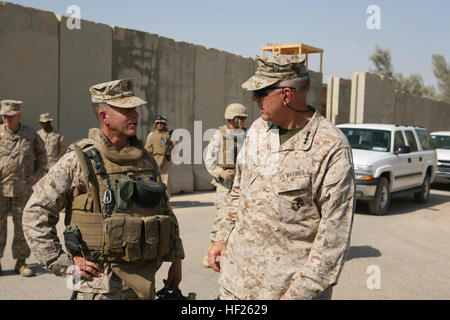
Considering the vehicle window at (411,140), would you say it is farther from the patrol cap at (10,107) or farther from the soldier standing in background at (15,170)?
the patrol cap at (10,107)

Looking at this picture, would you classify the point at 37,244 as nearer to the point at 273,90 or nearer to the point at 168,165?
the point at 273,90

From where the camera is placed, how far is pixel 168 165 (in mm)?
9672

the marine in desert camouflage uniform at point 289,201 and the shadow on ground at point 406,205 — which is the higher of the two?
the marine in desert camouflage uniform at point 289,201

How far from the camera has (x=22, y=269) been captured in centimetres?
583

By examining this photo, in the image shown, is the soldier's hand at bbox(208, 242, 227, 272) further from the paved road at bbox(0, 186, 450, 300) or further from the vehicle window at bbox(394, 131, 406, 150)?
the vehicle window at bbox(394, 131, 406, 150)

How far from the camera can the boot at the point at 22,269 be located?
19.0ft

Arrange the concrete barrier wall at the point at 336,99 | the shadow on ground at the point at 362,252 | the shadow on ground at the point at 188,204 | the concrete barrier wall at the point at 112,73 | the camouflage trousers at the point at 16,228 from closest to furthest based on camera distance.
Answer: the camouflage trousers at the point at 16,228, the shadow on ground at the point at 362,252, the concrete barrier wall at the point at 112,73, the shadow on ground at the point at 188,204, the concrete barrier wall at the point at 336,99

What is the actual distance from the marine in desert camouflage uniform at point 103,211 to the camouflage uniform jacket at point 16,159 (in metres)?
3.48

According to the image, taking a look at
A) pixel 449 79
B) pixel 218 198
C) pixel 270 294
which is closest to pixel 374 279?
pixel 218 198

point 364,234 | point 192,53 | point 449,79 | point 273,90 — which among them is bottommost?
point 364,234

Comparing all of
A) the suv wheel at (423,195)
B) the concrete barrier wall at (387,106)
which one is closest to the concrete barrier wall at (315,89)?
the concrete barrier wall at (387,106)

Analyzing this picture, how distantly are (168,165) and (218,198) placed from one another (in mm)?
3256

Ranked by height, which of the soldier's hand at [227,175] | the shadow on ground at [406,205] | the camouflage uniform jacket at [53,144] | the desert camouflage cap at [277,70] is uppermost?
the desert camouflage cap at [277,70]

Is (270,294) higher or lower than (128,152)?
lower
